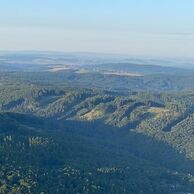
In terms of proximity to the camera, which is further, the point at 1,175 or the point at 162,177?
the point at 162,177

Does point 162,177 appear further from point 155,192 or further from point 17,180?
point 17,180

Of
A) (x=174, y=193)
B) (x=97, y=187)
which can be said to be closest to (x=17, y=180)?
(x=97, y=187)

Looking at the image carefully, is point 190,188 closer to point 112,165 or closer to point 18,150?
point 112,165

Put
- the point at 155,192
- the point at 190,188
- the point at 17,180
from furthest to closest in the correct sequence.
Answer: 1. the point at 190,188
2. the point at 155,192
3. the point at 17,180

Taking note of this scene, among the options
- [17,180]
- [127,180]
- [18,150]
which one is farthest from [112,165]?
[17,180]

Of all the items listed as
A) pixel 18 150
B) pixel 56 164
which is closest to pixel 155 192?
pixel 56 164

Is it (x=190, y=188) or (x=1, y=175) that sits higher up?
(x=1, y=175)

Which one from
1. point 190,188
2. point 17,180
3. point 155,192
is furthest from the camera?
point 190,188

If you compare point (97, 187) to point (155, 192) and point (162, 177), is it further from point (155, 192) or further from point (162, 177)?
point (162, 177)

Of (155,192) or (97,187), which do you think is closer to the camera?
(97,187)
